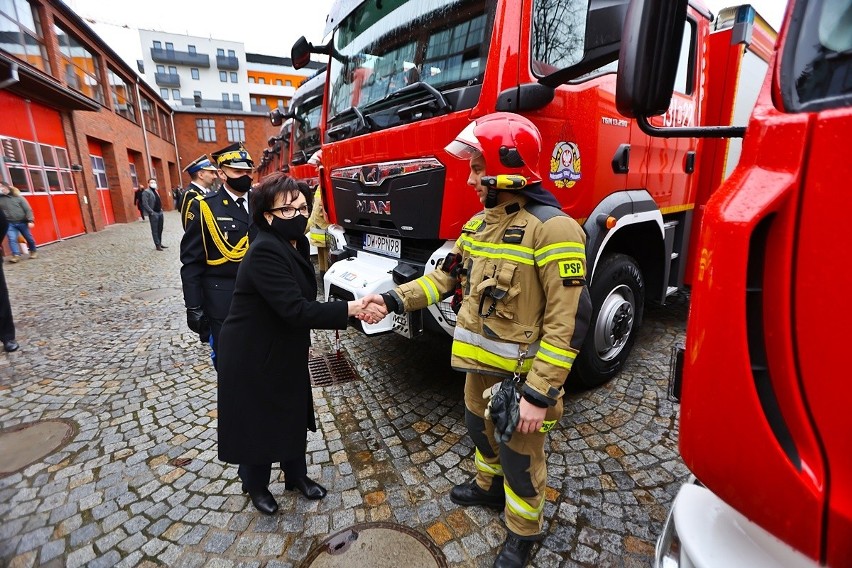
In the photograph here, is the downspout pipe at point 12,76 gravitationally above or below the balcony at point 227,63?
below

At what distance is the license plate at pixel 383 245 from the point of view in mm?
3139

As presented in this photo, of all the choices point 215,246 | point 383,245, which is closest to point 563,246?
point 383,245

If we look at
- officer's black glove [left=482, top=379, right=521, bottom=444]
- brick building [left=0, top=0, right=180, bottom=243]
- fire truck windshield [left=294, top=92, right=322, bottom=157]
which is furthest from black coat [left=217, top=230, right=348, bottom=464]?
brick building [left=0, top=0, right=180, bottom=243]

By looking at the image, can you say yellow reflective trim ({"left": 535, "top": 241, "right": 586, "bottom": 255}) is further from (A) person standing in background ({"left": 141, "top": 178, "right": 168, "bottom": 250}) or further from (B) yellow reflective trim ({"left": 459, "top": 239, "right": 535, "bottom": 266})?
(A) person standing in background ({"left": 141, "top": 178, "right": 168, "bottom": 250})

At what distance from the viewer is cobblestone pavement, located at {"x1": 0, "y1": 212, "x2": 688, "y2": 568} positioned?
210 centimetres

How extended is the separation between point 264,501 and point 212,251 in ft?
5.85

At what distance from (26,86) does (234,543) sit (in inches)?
585

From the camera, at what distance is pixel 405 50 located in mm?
2963

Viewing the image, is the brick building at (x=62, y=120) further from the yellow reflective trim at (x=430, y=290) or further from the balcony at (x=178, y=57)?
the balcony at (x=178, y=57)

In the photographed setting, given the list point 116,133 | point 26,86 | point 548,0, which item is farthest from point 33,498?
point 116,133

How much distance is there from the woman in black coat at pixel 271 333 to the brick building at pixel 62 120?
1239cm

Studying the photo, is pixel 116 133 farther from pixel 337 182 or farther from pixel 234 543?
pixel 234 543

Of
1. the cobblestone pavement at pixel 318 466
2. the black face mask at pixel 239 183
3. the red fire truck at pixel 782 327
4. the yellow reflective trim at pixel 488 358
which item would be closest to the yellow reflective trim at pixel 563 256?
the yellow reflective trim at pixel 488 358

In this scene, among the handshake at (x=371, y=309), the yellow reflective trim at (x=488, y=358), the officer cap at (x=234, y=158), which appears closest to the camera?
the yellow reflective trim at (x=488, y=358)
